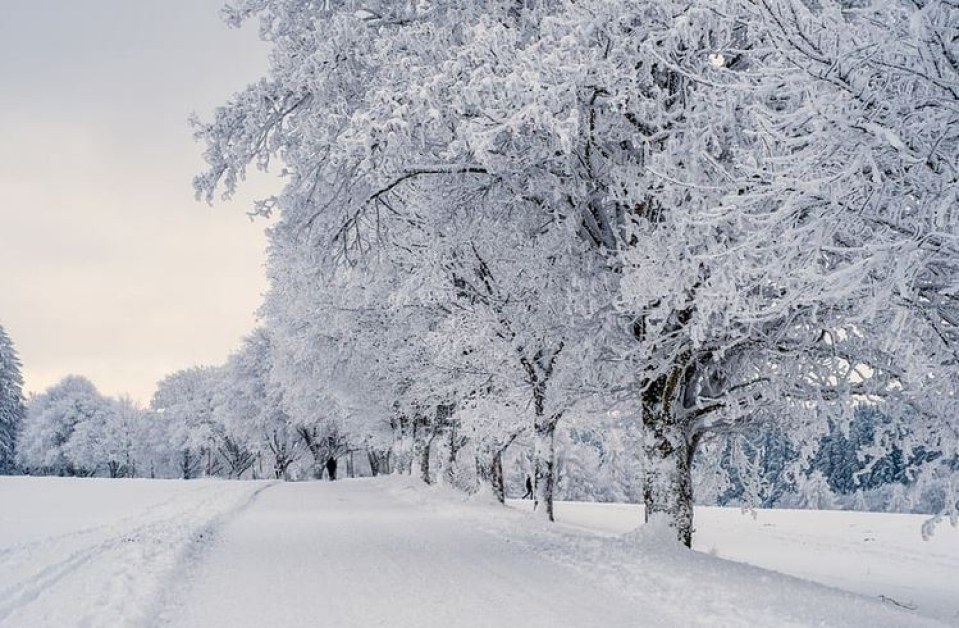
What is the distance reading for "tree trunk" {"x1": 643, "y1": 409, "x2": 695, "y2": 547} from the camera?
11.3 metres

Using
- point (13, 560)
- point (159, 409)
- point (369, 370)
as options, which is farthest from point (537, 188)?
point (159, 409)

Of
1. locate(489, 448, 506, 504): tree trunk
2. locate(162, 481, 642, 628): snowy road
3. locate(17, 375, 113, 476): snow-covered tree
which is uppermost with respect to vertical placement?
locate(17, 375, 113, 476): snow-covered tree

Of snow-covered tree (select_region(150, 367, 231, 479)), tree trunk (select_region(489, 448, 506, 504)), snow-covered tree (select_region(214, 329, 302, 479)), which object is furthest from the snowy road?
snow-covered tree (select_region(150, 367, 231, 479))

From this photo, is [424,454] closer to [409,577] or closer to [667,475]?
[667,475]

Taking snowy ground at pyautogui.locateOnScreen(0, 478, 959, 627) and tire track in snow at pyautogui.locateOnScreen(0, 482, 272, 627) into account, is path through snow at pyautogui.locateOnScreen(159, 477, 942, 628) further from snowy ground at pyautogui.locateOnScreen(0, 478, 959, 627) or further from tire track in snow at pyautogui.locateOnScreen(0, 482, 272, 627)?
tire track in snow at pyautogui.locateOnScreen(0, 482, 272, 627)

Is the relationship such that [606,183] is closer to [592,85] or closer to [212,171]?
[592,85]

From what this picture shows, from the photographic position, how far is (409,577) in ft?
29.9

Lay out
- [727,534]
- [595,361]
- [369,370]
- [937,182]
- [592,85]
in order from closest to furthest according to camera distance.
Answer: [937,182] < [592,85] < [595,361] < [727,534] < [369,370]

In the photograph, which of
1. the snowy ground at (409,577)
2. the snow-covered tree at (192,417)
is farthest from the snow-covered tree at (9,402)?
the snowy ground at (409,577)

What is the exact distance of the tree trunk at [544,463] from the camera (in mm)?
18875

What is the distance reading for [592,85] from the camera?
890cm

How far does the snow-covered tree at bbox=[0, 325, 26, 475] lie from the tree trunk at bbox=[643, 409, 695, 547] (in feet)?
203

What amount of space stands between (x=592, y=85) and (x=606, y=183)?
7.84 feet

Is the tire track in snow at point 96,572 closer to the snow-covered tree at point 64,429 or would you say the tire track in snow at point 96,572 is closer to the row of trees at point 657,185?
the row of trees at point 657,185
